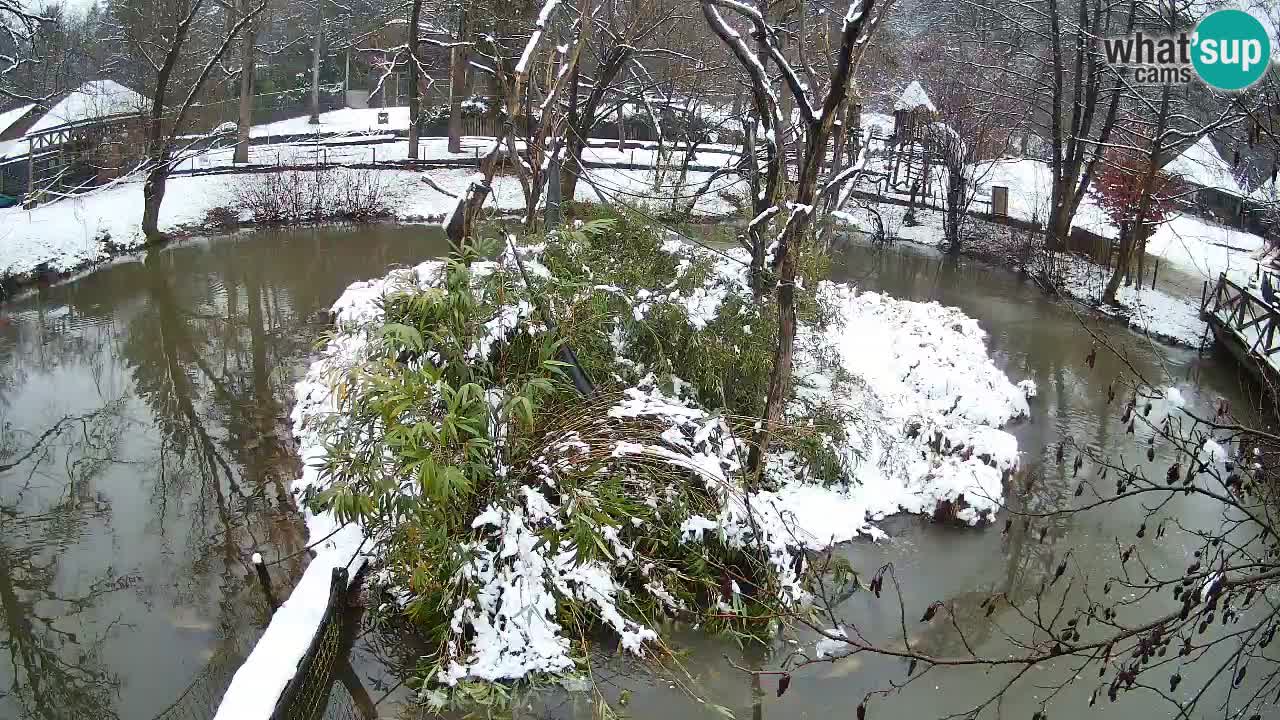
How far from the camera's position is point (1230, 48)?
1335 centimetres

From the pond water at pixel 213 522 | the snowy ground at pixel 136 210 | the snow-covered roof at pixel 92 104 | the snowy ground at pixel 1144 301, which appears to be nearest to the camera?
the pond water at pixel 213 522

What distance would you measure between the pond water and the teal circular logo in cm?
388

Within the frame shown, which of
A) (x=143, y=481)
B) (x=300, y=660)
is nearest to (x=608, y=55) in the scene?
(x=143, y=481)

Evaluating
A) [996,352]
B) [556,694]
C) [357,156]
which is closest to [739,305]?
[556,694]

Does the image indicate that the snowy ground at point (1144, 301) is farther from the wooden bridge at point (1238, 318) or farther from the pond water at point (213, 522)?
the pond water at point (213, 522)

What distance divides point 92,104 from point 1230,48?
2323 cm

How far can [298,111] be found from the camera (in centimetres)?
3266

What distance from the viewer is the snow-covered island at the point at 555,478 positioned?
5906mm

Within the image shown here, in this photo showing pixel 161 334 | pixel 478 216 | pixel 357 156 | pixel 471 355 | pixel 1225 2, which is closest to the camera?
pixel 471 355

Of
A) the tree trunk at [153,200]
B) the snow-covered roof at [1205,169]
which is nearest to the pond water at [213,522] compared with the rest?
the tree trunk at [153,200]

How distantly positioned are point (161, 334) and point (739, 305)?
910 centimetres

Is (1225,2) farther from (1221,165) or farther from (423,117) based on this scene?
(423,117)

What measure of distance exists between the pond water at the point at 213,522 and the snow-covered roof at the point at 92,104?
739cm

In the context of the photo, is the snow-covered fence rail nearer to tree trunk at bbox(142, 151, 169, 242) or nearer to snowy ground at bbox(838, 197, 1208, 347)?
snowy ground at bbox(838, 197, 1208, 347)
